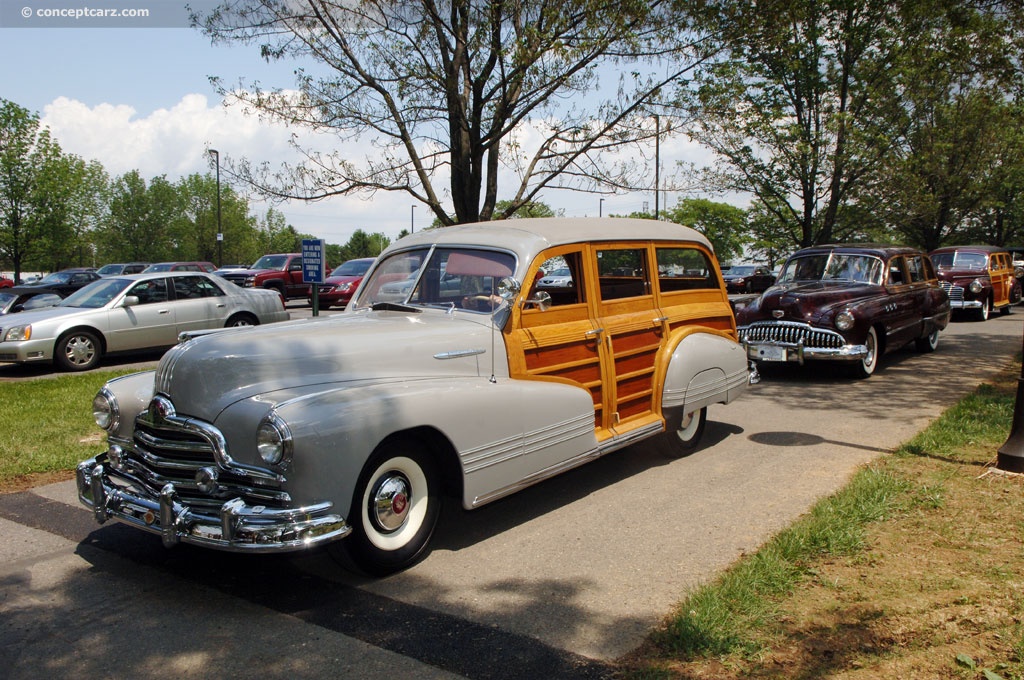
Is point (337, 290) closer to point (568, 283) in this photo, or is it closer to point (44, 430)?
point (44, 430)

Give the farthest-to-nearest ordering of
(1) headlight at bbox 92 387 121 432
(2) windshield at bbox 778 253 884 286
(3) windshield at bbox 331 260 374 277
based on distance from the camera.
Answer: (3) windshield at bbox 331 260 374 277, (2) windshield at bbox 778 253 884 286, (1) headlight at bbox 92 387 121 432

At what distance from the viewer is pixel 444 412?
432cm

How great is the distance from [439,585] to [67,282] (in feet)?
76.6

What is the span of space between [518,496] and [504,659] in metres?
2.37

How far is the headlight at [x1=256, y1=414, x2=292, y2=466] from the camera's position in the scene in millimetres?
3666

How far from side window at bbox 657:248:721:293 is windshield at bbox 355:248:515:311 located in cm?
174

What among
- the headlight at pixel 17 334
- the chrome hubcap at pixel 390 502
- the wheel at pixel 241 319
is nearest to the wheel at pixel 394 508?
the chrome hubcap at pixel 390 502

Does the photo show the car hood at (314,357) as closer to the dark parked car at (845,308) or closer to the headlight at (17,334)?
the dark parked car at (845,308)

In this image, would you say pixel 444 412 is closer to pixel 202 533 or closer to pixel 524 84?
pixel 202 533

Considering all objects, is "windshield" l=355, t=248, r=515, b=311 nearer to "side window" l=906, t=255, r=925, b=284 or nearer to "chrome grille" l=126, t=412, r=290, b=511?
"chrome grille" l=126, t=412, r=290, b=511


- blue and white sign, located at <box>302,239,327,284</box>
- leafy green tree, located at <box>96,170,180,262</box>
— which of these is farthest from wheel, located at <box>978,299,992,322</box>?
leafy green tree, located at <box>96,170,180,262</box>

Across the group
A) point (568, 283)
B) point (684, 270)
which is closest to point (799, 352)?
point (684, 270)

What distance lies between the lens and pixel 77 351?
1181 cm

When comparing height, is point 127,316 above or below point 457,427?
above
